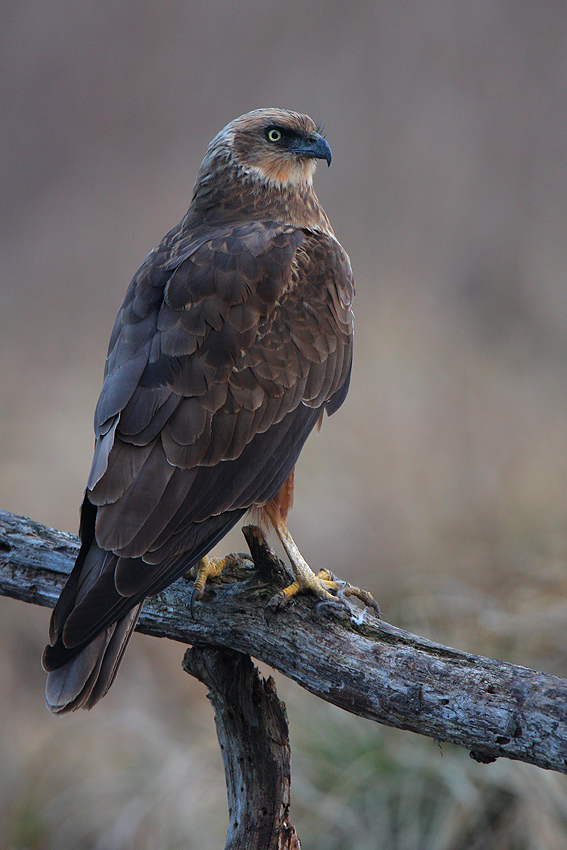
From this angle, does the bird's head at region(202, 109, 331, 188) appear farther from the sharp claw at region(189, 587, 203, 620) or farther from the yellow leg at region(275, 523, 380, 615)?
the sharp claw at region(189, 587, 203, 620)

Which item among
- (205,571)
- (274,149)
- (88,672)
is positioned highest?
(274,149)

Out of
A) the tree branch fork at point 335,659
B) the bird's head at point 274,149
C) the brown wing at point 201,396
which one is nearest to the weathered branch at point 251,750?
the tree branch fork at point 335,659

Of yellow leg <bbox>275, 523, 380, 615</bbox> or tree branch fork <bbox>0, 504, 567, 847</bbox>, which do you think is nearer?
tree branch fork <bbox>0, 504, 567, 847</bbox>

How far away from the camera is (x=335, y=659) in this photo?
243cm

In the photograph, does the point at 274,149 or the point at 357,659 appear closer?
the point at 357,659

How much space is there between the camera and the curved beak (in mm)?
3490

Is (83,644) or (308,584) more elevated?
(308,584)

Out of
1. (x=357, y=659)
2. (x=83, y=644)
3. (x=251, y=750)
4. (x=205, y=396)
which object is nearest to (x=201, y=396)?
(x=205, y=396)

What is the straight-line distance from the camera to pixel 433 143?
988 cm

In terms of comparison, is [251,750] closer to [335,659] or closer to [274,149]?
[335,659]

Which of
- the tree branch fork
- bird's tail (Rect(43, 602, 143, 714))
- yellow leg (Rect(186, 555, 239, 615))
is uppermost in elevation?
yellow leg (Rect(186, 555, 239, 615))

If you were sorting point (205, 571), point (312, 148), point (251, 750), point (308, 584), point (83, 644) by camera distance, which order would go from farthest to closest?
point (312, 148), point (205, 571), point (308, 584), point (251, 750), point (83, 644)

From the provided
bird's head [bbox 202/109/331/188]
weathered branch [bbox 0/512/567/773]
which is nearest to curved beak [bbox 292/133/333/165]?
bird's head [bbox 202/109/331/188]

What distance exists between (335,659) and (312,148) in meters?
2.14
